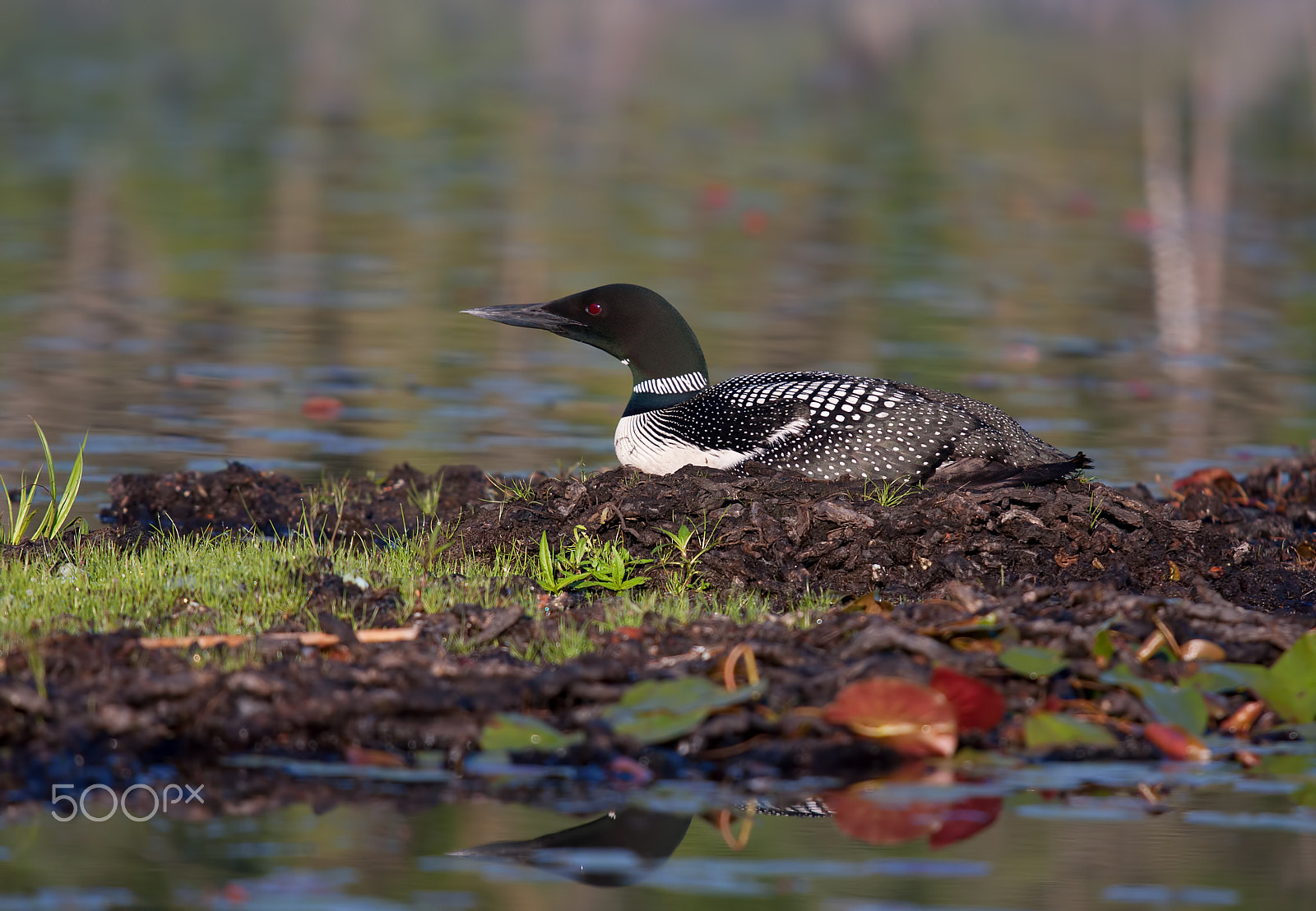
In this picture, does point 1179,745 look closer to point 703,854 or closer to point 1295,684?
point 1295,684

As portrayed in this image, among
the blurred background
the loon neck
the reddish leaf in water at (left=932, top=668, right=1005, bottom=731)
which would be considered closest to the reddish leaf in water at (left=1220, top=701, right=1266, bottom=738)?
the reddish leaf in water at (left=932, top=668, right=1005, bottom=731)

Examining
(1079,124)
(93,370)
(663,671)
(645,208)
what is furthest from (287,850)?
(1079,124)

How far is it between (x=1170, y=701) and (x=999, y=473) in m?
2.20

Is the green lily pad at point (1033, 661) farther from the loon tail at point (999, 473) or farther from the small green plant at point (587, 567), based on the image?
the loon tail at point (999, 473)

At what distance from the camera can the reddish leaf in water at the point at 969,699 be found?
517cm

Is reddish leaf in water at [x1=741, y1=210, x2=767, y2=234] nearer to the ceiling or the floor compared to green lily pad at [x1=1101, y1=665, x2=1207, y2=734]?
nearer to the ceiling

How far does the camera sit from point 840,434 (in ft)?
24.6

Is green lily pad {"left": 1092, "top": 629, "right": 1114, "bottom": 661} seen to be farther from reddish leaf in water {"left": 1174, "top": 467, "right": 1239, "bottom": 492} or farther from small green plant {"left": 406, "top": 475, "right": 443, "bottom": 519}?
reddish leaf in water {"left": 1174, "top": 467, "right": 1239, "bottom": 492}

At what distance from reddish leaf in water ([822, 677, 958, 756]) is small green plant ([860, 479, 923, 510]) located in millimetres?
1941

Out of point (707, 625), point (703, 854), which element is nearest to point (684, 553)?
point (707, 625)

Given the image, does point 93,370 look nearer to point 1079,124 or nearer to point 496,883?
point 496,883

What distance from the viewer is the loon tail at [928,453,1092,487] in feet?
23.6

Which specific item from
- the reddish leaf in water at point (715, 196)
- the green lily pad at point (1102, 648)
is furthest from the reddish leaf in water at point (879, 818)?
the reddish leaf in water at point (715, 196)

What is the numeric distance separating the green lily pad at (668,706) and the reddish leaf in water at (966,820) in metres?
0.66
